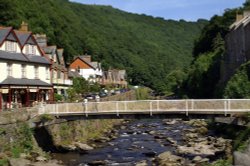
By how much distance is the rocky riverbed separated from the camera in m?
44.0

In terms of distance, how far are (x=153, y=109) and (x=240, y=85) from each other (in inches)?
830

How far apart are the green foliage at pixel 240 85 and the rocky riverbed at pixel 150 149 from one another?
6.30 m

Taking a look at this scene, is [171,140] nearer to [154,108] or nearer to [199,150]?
[199,150]

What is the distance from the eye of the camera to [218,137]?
190 ft

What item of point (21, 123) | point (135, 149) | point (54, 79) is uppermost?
point (54, 79)

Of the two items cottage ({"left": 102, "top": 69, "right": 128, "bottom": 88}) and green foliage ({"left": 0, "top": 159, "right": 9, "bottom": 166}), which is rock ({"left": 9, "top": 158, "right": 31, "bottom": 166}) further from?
cottage ({"left": 102, "top": 69, "right": 128, "bottom": 88})

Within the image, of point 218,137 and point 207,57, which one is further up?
point 207,57

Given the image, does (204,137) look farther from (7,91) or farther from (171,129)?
(7,91)

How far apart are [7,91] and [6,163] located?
1939 cm

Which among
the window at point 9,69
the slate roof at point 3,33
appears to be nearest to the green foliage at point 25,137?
the window at point 9,69

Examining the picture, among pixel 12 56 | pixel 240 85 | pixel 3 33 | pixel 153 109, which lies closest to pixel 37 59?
pixel 12 56

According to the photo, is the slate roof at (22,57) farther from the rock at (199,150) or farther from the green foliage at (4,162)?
the rock at (199,150)

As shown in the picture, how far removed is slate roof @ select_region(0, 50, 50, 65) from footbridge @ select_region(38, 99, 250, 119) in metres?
10.1

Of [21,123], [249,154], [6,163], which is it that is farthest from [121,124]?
[249,154]
